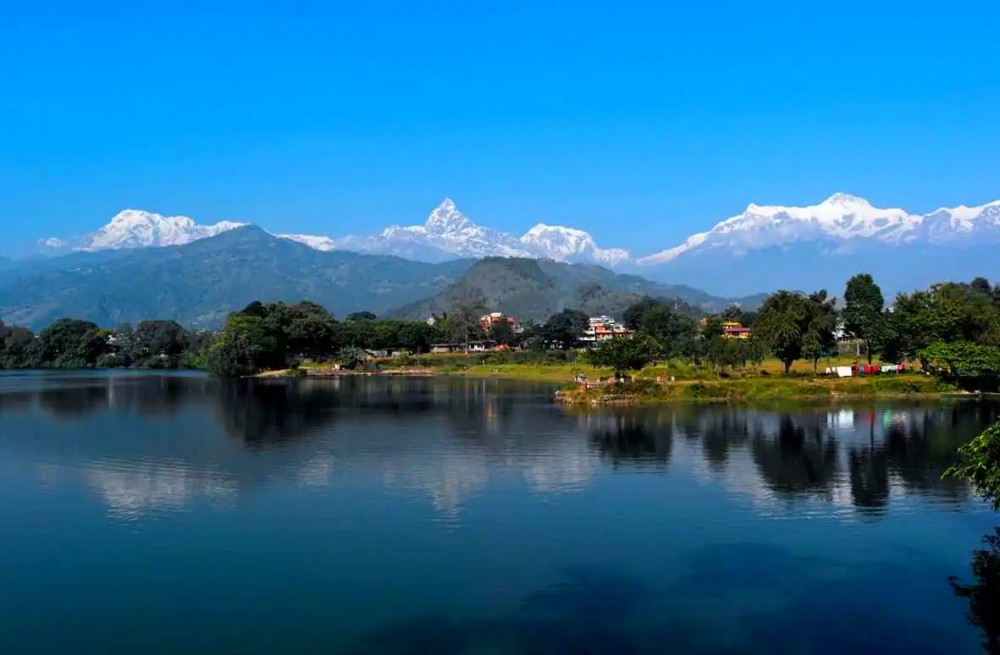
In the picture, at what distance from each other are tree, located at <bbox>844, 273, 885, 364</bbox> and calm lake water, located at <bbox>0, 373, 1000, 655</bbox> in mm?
30479

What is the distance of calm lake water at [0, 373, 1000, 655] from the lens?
15.7 metres

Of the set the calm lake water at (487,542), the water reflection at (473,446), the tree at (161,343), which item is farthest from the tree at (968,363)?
the tree at (161,343)

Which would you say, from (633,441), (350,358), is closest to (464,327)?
(350,358)

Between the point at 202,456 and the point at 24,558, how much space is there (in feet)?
49.3

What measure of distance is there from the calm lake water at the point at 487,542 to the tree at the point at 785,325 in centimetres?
2285

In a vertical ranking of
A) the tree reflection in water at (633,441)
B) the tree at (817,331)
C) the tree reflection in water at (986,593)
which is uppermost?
the tree at (817,331)

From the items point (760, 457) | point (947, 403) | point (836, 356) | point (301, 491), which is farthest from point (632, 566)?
point (836, 356)

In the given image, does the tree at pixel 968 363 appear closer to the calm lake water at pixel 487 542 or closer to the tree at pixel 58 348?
the calm lake water at pixel 487 542

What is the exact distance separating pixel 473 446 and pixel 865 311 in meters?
49.1

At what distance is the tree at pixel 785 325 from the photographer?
6550cm

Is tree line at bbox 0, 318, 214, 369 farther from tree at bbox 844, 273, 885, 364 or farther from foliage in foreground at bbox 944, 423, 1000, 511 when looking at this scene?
foliage in foreground at bbox 944, 423, 1000, 511

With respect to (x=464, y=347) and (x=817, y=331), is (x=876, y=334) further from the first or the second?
(x=464, y=347)

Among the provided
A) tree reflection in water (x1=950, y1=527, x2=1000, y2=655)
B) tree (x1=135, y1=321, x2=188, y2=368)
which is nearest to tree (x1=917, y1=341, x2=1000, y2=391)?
tree reflection in water (x1=950, y1=527, x2=1000, y2=655)

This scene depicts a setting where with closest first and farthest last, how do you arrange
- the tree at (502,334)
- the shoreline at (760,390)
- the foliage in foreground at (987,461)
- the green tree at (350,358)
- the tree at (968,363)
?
1. the foliage in foreground at (987,461)
2. the shoreline at (760,390)
3. the tree at (968,363)
4. the green tree at (350,358)
5. the tree at (502,334)
